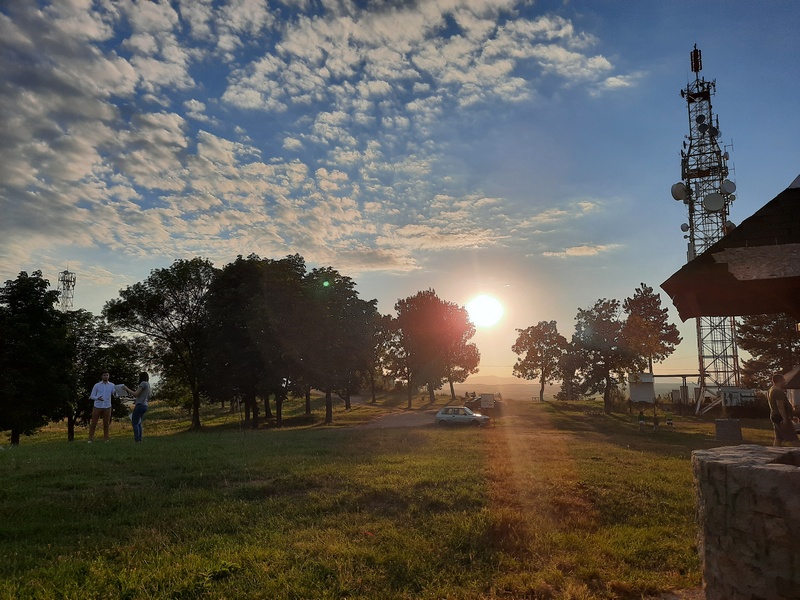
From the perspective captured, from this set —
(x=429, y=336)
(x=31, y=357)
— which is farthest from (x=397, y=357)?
(x=31, y=357)

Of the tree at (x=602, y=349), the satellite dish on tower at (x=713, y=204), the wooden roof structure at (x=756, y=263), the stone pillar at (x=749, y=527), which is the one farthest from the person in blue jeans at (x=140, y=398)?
the tree at (x=602, y=349)

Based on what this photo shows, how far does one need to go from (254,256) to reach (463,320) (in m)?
40.4

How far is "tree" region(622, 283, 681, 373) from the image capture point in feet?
141

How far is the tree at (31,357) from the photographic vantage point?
85.8ft

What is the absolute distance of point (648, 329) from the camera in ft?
144

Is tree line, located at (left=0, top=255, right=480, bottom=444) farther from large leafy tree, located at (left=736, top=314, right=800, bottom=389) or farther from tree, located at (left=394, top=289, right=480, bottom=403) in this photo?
large leafy tree, located at (left=736, top=314, right=800, bottom=389)

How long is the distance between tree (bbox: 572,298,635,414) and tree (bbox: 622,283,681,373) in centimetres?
109

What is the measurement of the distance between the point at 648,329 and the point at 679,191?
12974 mm

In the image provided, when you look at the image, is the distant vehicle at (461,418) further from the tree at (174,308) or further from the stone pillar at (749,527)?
the stone pillar at (749,527)

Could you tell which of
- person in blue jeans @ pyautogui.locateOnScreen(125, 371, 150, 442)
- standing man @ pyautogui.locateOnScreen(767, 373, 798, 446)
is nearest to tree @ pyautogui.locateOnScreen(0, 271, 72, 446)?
person in blue jeans @ pyautogui.locateOnScreen(125, 371, 150, 442)

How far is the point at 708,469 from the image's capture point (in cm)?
380

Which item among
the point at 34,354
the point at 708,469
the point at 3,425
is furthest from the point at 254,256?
the point at 708,469

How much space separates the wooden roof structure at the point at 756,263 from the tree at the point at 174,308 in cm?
3441

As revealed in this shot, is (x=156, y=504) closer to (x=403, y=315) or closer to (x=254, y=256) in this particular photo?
(x=254, y=256)
